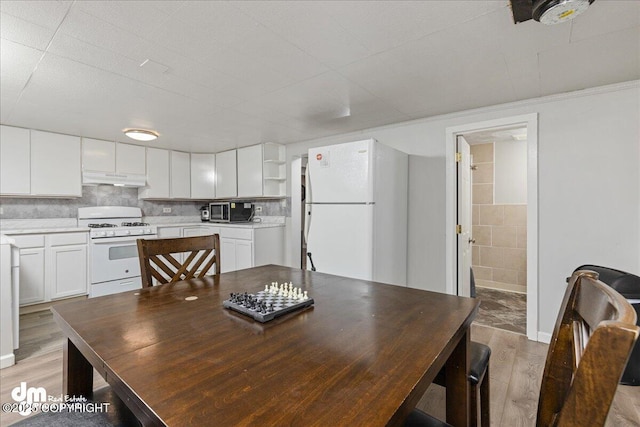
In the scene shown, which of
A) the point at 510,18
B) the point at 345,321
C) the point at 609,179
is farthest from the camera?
the point at 609,179

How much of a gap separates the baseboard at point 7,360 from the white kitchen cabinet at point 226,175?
307cm

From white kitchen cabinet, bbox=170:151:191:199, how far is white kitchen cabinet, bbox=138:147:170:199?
0.09m

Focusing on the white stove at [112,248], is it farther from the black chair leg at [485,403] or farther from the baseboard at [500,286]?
the baseboard at [500,286]

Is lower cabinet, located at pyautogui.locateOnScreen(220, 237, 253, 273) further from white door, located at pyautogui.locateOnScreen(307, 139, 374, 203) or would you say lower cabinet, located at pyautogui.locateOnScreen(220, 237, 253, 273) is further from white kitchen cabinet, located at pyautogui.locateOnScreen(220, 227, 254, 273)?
white door, located at pyautogui.locateOnScreen(307, 139, 374, 203)

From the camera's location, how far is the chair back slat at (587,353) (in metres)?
0.44

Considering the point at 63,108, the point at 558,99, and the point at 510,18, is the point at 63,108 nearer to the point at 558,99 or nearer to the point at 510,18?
the point at 510,18

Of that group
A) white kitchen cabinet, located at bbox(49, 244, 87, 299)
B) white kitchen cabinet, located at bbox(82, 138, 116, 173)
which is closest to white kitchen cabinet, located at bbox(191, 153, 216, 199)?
white kitchen cabinet, located at bbox(82, 138, 116, 173)

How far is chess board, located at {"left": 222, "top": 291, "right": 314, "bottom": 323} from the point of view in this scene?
1.07 meters

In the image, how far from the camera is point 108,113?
303 centimetres

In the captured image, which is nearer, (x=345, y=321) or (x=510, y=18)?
(x=345, y=321)

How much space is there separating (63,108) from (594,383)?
3889 mm

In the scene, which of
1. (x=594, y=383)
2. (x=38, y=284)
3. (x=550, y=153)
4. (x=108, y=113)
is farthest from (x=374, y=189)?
(x=38, y=284)

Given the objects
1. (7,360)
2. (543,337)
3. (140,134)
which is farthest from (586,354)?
(140,134)

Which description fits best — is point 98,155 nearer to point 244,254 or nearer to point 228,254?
point 228,254
